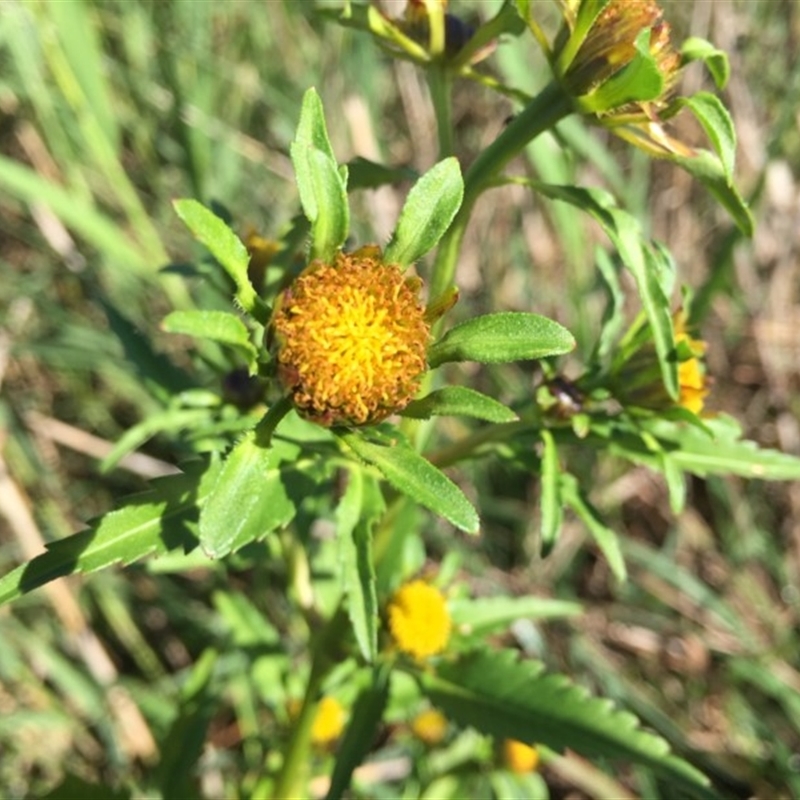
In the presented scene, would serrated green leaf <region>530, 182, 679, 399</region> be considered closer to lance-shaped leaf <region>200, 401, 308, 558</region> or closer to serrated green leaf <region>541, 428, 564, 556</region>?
serrated green leaf <region>541, 428, 564, 556</region>

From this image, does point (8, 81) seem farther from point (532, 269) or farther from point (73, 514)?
point (532, 269)

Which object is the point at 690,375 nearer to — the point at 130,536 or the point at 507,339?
the point at 507,339

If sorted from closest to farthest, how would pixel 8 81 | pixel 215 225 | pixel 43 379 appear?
pixel 215 225, pixel 8 81, pixel 43 379

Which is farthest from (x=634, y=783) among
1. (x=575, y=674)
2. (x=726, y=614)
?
(x=726, y=614)

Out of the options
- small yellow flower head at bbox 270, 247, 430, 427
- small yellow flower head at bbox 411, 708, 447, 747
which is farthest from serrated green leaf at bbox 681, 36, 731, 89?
small yellow flower head at bbox 411, 708, 447, 747

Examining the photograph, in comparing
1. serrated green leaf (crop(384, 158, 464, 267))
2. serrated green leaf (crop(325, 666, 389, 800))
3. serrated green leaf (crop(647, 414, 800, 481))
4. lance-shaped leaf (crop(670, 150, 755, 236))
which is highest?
serrated green leaf (crop(384, 158, 464, 267))

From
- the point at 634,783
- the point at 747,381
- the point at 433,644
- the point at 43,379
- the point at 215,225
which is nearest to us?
the point at 215,225

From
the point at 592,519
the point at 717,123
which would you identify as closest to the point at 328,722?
the point at 592,519
